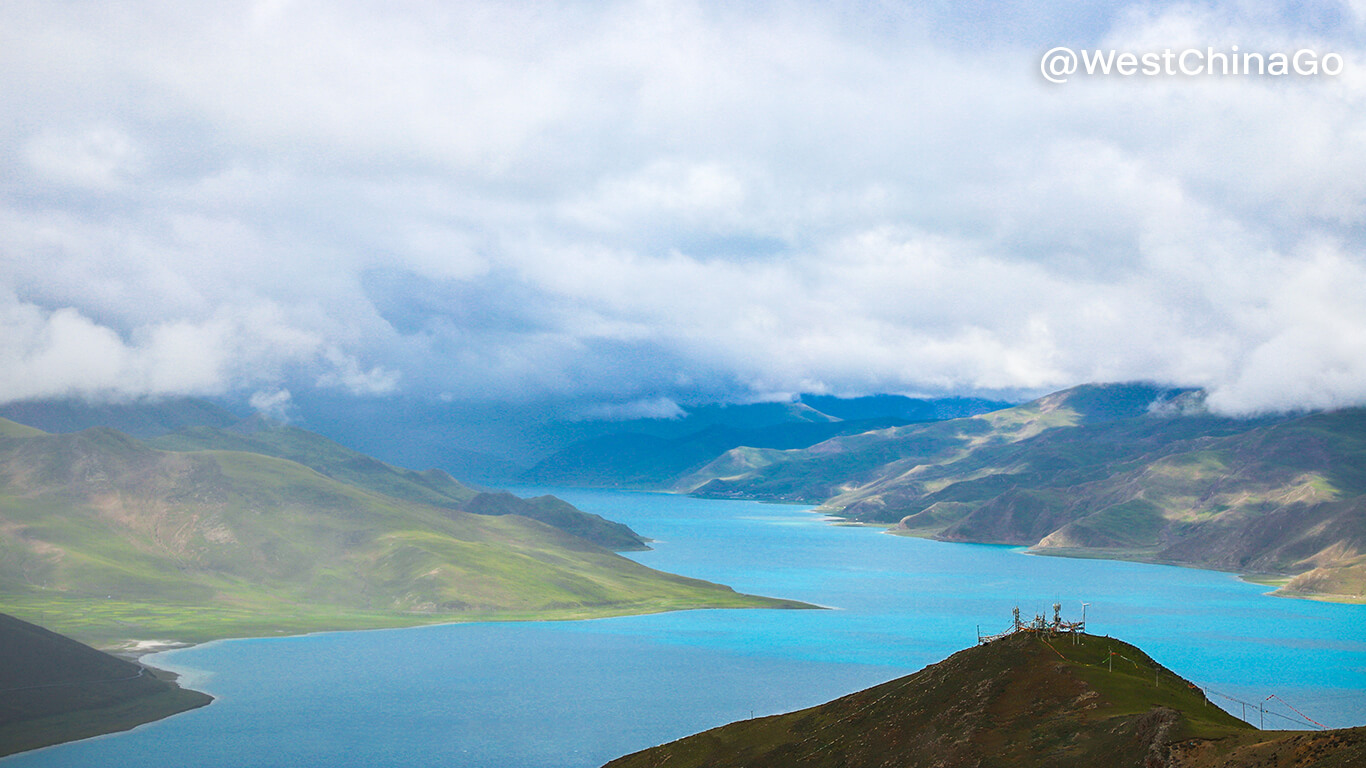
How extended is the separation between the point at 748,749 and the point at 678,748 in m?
10.7

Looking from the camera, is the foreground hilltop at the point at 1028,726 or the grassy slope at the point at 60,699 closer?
the foreground hilltop at the point at 1028,726

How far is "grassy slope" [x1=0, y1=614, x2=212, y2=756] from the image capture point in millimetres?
172250

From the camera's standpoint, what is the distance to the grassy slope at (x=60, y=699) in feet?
565

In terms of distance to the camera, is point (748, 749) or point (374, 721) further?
point (374, 721)

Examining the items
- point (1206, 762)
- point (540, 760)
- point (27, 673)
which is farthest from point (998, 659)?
point (27, 673)

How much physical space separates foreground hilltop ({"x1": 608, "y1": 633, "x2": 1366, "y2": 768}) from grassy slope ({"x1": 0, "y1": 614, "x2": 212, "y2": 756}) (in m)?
124

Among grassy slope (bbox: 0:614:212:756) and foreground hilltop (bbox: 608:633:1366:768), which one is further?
grassy slope (bbox: 0:614:212:756)

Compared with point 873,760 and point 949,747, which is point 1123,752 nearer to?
point 949,747

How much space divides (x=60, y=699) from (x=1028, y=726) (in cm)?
18082

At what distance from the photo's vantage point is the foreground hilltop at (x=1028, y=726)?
57875 mm

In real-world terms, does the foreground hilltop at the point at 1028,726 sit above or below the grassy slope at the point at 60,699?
above

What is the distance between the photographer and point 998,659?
84.5 metres

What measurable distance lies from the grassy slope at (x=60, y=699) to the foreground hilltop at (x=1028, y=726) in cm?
12426

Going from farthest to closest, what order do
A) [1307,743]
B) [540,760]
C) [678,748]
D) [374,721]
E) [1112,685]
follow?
[374,721] < [540,760] < [678,748] < [1112,685] < [1307,743]
